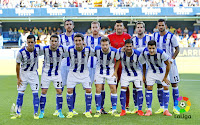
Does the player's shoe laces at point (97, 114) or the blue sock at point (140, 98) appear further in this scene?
the blue sock at point (140, 98)

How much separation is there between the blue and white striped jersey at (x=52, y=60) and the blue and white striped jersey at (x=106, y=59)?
2.43 ft

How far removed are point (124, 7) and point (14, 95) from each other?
21281mm

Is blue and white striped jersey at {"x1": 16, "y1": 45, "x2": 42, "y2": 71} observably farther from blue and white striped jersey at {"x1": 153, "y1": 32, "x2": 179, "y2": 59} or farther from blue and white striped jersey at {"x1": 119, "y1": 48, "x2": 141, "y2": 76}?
blue and white striped jersey at {"x1": 153, "y1": 32, "x2": 179, "y2": 59}

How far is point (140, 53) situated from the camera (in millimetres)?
6707

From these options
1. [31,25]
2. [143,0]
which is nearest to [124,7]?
[143,0]

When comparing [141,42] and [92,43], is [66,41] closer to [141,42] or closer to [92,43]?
[92,43]

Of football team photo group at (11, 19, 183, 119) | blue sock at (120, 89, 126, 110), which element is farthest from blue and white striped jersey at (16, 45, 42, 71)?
blue sock at (120, 89, 126, 110)

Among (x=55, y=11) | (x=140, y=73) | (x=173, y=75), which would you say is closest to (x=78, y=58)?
(x=140, y=73)

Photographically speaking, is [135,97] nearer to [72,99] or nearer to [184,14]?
[72,99]

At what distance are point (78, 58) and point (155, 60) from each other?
1.55m

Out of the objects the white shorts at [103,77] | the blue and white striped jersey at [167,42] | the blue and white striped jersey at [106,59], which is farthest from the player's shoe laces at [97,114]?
the blue and white striped jersey at [167,42]

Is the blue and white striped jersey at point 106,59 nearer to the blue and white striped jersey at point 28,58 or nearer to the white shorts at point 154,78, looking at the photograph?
the white shorts at point 154,78

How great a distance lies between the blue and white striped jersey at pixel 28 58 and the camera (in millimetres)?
6402

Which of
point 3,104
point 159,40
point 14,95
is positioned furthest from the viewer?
point 14,95
